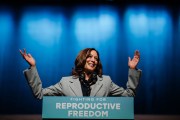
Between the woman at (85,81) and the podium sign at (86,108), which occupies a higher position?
the woman at (85,81)

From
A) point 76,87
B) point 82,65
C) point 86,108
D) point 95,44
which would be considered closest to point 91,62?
point 82,65

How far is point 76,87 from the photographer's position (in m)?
1.32

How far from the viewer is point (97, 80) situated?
1.36 m

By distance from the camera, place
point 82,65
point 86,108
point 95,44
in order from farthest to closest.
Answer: point 95,44
point 82,65
point 86,108

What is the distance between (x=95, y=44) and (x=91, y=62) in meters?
3.42

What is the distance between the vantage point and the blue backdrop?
15.3 ft

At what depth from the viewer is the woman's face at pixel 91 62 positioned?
140cm

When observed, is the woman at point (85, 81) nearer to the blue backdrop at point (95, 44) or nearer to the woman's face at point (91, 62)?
the woman's face at point (91, 62)

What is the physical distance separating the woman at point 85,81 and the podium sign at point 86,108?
0.85 ft

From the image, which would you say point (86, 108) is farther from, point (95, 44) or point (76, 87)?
point (95, 44)

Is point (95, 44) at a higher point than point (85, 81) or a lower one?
higher

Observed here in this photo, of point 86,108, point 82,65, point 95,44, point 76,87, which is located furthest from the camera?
point 95,44

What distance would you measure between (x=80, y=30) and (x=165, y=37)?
1.50 meters

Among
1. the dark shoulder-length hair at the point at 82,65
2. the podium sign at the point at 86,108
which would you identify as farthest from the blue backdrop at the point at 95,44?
the podium sign at the point at 86,108
